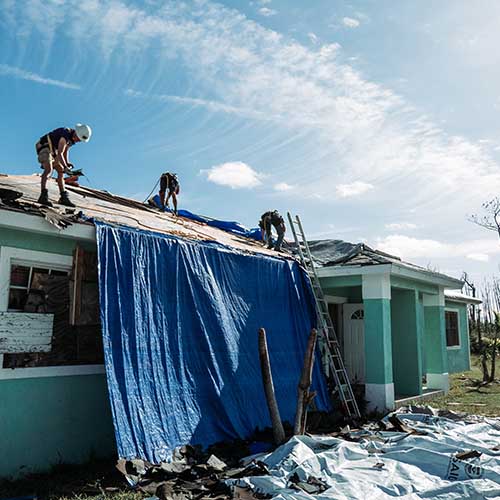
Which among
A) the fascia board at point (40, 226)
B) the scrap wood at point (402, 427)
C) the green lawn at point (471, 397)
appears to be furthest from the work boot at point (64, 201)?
the green lawn at point (471, 397)

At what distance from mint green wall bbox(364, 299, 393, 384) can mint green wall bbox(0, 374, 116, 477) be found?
572cm

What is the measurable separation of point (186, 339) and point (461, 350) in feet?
55.5

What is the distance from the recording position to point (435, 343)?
14.7 meters

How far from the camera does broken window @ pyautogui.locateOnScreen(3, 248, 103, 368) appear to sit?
686 cm

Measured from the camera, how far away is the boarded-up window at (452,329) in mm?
20688

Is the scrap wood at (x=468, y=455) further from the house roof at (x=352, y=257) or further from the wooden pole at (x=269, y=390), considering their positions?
the house roof at (x=352, y=257)

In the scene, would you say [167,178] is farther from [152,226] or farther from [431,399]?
[431,399]

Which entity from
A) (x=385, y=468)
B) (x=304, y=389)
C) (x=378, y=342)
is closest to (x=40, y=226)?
(x=304, y=389)

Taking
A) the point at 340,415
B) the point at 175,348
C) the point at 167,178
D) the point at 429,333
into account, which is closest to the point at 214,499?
the point at 175,348

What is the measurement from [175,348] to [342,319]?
7034mm

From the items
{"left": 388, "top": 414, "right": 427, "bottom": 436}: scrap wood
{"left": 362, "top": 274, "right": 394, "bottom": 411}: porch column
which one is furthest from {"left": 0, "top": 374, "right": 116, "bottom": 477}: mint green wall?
{"left": 362, "top": 274, "right": 394, "bottom": 411}: porch column

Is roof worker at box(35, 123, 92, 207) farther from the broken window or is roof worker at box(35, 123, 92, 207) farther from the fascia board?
the broken window

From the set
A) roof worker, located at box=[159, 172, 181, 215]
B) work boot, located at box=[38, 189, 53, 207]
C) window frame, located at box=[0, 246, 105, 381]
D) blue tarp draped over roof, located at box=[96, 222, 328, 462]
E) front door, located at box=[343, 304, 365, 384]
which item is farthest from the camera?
front door, located at box=[343, 304, 365, 384]

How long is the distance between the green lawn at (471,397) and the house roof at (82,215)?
5.24m
